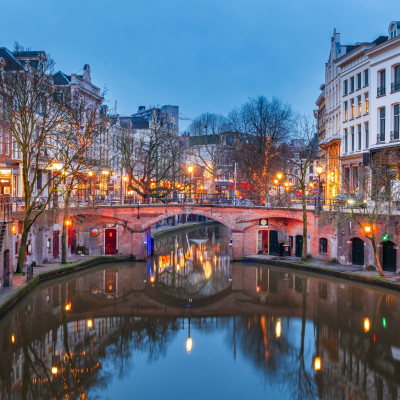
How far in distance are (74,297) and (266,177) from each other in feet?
90.2

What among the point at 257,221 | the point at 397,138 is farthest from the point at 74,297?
the point at 397,138

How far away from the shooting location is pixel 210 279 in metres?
33.4

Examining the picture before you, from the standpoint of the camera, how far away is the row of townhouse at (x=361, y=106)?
3659 centimetres

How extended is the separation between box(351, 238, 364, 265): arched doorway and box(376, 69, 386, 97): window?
1258cm

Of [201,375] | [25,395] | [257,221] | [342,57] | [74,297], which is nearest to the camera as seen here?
[25,395]

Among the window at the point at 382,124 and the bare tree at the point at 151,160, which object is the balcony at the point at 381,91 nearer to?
the window at the point at 382,124

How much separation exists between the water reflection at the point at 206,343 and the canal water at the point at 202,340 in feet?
0.16

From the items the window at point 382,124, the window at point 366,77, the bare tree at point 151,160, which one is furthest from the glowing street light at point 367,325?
the window at point 366,77

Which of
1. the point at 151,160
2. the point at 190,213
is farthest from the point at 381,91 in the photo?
the point at 151,160

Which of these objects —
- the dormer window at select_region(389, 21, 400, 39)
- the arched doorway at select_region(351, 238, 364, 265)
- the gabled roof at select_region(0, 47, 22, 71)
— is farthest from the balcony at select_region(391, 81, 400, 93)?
the gabled roof at select_region(0, 47, 22, 71)

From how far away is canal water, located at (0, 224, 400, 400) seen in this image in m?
15.7

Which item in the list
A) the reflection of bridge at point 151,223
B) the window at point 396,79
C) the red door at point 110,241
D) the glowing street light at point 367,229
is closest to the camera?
the glowing street light at point 367,229

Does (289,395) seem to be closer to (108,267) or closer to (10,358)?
(10,358)

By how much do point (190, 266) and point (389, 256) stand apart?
50.2 ft
